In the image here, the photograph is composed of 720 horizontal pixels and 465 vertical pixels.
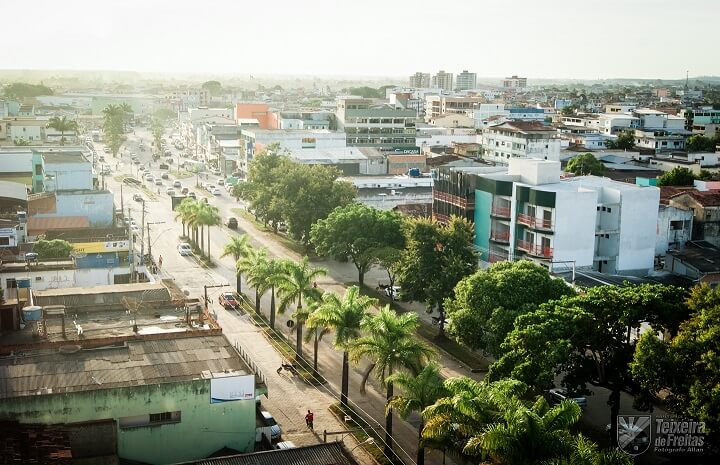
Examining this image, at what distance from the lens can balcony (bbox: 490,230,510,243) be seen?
46.7 metres

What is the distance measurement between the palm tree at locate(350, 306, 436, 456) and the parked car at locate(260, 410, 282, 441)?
3.64 meters

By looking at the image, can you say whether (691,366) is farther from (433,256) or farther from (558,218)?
(558,218)

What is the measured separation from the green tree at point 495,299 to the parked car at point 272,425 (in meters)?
8.82

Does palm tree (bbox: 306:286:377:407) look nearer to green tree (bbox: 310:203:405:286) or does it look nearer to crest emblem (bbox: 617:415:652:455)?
crest emblem (bbox: 617:415:652:455)

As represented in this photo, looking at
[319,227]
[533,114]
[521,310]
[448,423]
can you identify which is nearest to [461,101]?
[533,114]

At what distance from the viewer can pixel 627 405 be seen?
104 ft

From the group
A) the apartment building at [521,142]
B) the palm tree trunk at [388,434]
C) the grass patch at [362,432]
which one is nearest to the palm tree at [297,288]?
the grass patch at [362,432]

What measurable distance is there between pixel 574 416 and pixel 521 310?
11246 millimetres

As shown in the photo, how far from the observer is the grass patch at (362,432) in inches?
1063

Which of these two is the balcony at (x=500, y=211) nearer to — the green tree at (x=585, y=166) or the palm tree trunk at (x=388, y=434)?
the palm tree trunk at (x=388, y=434)

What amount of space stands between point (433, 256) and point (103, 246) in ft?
62.2

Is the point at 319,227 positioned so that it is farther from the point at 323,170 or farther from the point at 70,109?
the point at 70,109

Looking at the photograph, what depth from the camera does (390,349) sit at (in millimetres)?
26891

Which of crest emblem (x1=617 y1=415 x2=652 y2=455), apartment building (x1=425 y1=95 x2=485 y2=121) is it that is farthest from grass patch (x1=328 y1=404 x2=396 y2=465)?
apartment building (x1=425 y1=95 x2=485 y2=121)
